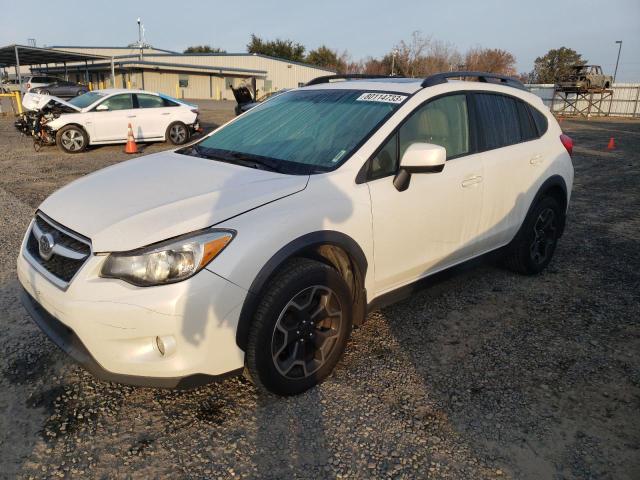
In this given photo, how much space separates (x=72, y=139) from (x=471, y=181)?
1105 cm

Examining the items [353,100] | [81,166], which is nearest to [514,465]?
[353,100]

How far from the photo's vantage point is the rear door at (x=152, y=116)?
1278cm

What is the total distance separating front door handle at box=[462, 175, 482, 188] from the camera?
3.47 metres

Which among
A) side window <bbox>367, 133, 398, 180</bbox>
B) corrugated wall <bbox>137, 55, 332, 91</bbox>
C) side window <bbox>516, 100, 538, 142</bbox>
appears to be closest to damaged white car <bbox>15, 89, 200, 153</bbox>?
side window <bbox>516, 100, 538, 142</bbox>

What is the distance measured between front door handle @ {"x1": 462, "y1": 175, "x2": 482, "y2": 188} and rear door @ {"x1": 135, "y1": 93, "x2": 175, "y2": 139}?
1116cm

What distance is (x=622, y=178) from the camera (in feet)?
32.3

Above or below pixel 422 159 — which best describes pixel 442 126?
above

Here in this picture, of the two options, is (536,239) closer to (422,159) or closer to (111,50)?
(422,159)

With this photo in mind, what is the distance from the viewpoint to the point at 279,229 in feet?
8.11

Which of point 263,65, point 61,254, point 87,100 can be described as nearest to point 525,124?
point 61,254

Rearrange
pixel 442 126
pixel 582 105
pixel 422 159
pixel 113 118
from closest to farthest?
pixel 422 159 < pixel 442 126 < pixel 113 118 < pixel 582 105

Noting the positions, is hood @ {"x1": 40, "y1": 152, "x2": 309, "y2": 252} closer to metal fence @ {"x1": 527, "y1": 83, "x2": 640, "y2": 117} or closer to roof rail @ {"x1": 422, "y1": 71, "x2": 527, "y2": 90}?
roof rail @ {"x1": 422, "y1": 71, "x2": 527, "y2": 90}

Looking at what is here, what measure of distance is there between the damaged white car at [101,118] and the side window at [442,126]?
1080 cm

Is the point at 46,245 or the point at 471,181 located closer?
the point at 46,245
